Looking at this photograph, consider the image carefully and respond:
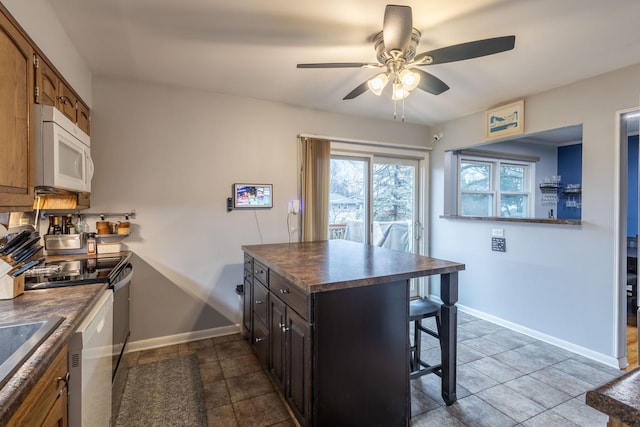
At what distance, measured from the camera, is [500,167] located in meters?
4.68

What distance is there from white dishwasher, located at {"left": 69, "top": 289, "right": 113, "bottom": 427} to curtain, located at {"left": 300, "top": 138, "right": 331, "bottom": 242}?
2.08m

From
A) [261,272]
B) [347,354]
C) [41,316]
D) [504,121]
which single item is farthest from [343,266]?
[504,121]

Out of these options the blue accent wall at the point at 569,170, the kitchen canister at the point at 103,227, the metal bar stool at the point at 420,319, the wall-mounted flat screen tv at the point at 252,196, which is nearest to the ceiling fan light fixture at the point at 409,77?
the metal bar stool at the point at 420,319

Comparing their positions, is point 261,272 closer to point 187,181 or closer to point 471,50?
point 187,181

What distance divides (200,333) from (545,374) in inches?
121

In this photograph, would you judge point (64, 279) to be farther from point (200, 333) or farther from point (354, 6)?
point (354, 6)

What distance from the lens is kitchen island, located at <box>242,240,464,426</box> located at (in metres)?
1.56

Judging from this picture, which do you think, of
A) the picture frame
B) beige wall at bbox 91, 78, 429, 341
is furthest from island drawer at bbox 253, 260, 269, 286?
the picture frame

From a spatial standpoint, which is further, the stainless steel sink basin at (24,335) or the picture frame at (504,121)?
the picture frame at (504,121)

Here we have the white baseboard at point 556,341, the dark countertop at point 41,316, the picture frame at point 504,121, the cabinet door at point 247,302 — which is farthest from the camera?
the picture frame at point 504,121

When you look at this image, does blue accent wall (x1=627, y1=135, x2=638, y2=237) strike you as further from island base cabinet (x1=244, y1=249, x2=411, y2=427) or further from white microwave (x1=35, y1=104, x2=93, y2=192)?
white microwave (x1=35, y1=104, x2=93, y2=192)

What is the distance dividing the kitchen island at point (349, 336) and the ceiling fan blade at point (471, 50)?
4.13ft

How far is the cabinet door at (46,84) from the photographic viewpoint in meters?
1.59

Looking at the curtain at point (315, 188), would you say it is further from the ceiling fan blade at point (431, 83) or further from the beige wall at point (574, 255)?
the beige wall at point (574, 255)
